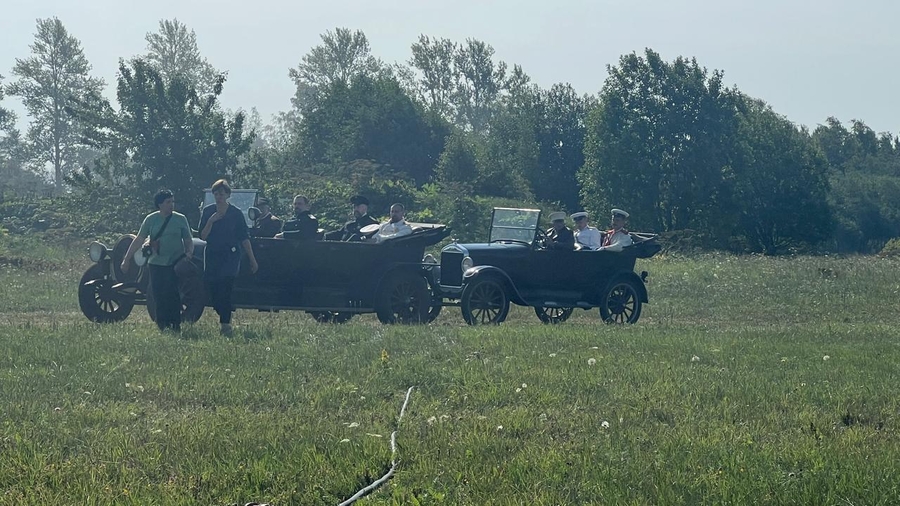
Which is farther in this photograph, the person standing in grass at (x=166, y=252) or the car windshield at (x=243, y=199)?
the car windshield at (x=243, y=199)

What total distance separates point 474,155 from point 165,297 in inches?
1822

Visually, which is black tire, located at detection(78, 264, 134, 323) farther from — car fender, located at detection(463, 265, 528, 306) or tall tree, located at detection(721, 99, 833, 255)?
tall tree, located at detection(721, 99, 833, 255)

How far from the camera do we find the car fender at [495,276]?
Result: 15836mm

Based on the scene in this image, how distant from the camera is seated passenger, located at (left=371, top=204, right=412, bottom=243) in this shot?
15648 mm

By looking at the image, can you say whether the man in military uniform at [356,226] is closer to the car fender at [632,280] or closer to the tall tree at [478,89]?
the car fender at [632,280]

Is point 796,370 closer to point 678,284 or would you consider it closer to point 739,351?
point 739,351

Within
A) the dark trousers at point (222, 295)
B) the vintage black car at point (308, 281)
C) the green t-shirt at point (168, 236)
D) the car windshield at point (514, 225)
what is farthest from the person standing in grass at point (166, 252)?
the car windshield at point (514, 225)

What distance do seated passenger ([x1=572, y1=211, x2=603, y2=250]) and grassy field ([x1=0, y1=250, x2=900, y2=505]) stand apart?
3270mm

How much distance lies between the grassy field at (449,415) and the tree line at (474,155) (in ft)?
84.3

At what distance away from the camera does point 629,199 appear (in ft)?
199

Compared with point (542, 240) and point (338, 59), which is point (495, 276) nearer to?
point (542, 240)

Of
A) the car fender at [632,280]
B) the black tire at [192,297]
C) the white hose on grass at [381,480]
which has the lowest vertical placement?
the white hose on grass at [381,480]

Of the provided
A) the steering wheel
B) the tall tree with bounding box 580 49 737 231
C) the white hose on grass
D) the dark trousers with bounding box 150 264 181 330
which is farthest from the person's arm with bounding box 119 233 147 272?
the tall tree with bounding box 580 49 737 231

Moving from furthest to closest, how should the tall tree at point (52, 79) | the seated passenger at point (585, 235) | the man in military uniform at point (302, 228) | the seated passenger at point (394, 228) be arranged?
1. the tall tree at point (52, 79)
2. the seated passenger at point (585, 235)
3. the seated passenger at point (394, 228)
4. the man in military uniform at point (302, 228)
